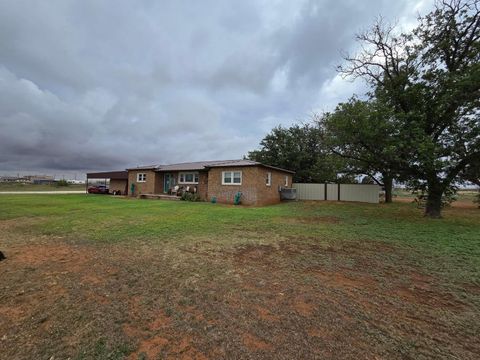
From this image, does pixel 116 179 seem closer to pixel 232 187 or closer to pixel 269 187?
pixel 232 187

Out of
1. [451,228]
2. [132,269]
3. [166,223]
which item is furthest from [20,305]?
[451,228]

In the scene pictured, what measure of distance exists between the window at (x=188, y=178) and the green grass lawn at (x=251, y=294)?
554 inches

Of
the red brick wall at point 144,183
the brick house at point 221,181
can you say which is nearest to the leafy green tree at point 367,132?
the brick house at point 221,181

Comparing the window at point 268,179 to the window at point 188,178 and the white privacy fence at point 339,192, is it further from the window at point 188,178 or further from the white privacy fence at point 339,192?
the window at point 188,178

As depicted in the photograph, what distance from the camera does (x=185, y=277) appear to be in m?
3.82

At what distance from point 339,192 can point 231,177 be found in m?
10.6

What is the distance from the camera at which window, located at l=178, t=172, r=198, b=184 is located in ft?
67.6

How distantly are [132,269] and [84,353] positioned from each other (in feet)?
6.81

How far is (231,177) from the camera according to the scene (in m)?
17.2

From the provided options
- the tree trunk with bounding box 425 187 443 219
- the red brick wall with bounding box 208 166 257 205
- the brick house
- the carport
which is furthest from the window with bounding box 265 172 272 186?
the carport

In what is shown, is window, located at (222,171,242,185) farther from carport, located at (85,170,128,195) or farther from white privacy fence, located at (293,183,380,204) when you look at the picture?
carport, located at (85,170,128,195)

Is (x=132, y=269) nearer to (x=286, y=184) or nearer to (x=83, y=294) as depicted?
(x=83, y=294)

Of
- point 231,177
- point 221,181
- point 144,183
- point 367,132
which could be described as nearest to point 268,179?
point 231,177

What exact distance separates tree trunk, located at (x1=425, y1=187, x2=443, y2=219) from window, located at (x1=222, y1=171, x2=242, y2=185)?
35.3 ft
